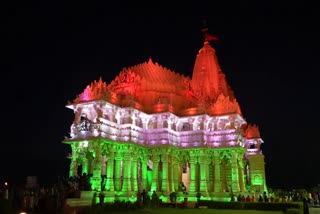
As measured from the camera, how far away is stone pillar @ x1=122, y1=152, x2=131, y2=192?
37938 millimetres

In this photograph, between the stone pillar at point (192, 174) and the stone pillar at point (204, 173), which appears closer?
the stone pillar at point (204, 173)

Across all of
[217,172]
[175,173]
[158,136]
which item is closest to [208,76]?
[158,136]

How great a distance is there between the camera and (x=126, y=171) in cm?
3869

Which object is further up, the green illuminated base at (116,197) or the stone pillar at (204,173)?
the stone pillar at (204,173)

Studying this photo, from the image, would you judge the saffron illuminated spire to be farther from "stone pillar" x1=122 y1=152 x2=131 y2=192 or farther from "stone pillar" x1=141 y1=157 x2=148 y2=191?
"stone pillar" x1=122 y1=152 x2=131 y2=192

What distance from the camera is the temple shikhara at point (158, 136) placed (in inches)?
1448

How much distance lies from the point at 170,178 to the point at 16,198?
22.5 meters

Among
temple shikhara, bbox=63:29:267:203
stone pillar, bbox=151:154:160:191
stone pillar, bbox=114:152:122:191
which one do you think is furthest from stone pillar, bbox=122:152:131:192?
stone pillar, bbox=151:154:160:191

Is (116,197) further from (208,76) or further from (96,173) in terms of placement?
(208,76)

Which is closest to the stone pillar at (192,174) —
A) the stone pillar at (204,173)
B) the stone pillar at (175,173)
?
the stone pillar at (204,173)

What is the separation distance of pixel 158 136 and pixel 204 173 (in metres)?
6.77

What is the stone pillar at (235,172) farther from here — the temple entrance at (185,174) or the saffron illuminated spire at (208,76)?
the saffron illuminated spire at (208,76)

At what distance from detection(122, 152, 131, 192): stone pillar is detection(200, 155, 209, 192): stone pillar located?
8.48 meters

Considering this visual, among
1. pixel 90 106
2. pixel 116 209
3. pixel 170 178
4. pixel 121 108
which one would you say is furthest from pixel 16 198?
pixel 170 178
